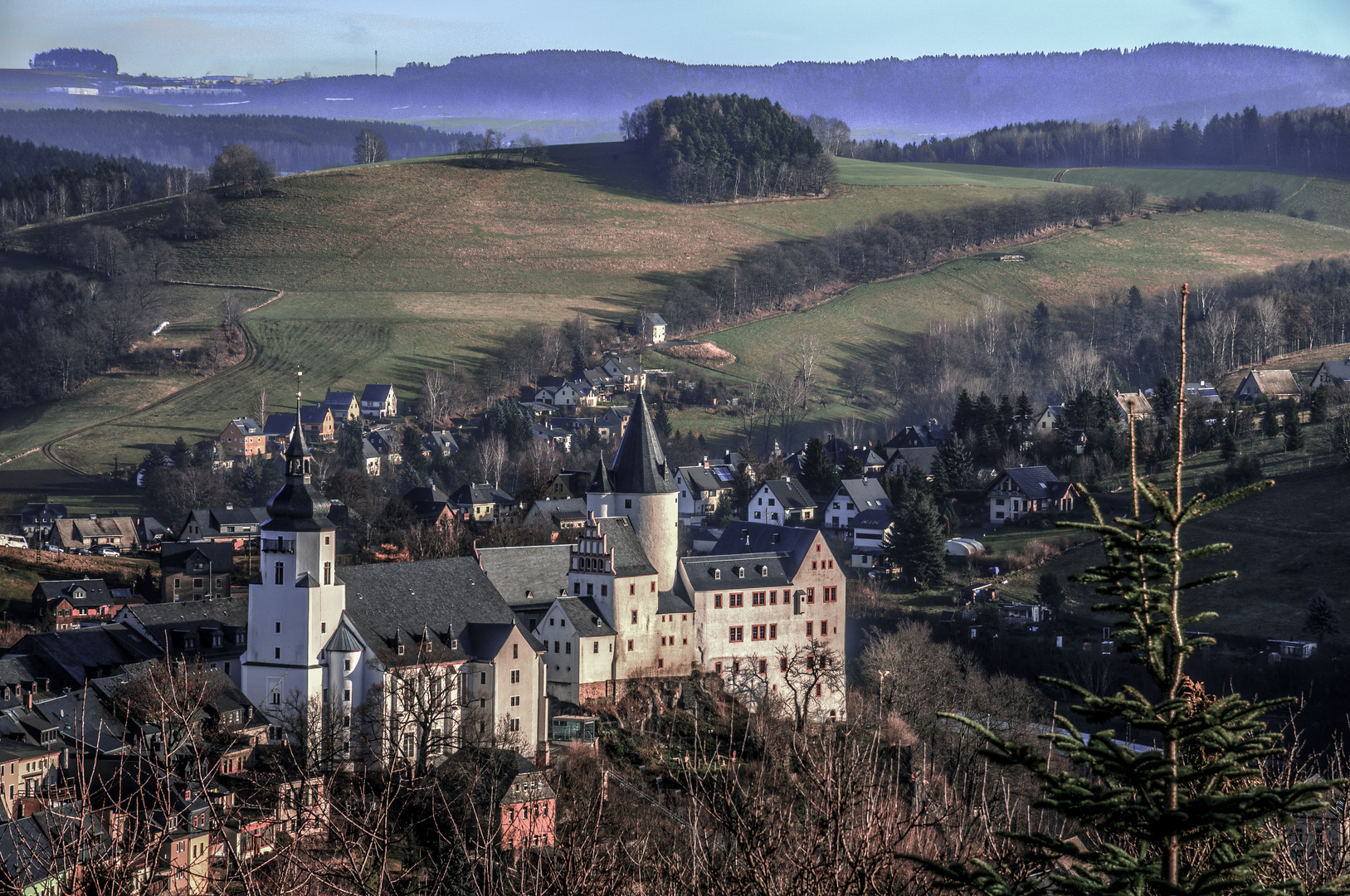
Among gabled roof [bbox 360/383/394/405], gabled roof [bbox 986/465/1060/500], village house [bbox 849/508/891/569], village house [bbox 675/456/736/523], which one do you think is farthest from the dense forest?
gabled roof [bbox 986/465/1060/500]

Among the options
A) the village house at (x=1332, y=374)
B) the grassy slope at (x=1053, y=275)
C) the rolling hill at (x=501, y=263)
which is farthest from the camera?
the grassy slope at (x=1053, y=275)

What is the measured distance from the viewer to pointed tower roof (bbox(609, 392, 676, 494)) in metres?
61.2

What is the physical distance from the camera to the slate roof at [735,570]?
195 feet

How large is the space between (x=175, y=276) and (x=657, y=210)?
54.0 m

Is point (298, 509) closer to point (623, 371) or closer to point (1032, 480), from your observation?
point (1032, 480)

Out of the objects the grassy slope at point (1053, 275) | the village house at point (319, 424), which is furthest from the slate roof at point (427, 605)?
the grassy slope at point (1053, 275)

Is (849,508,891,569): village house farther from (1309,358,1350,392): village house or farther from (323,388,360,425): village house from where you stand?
(323,388,360,425): village house

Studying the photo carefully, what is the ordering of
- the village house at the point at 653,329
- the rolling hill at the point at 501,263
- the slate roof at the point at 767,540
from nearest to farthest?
the slate roof at the point at 767,540 < the rolling hill at the point at 501,263 < the village house at the point at 653,329

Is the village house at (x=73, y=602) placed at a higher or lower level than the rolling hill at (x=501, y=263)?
lower

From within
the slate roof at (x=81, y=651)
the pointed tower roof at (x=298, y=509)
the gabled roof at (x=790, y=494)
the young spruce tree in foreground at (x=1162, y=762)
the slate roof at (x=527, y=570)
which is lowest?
the gabled roof at (x=790, y=494)

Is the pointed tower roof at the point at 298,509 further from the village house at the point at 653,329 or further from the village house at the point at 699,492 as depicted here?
the village house at the point at 653,329

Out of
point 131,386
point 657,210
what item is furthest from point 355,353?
point 657,210

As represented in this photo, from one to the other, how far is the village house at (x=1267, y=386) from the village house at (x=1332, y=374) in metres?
1.37

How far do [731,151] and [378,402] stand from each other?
253ft
